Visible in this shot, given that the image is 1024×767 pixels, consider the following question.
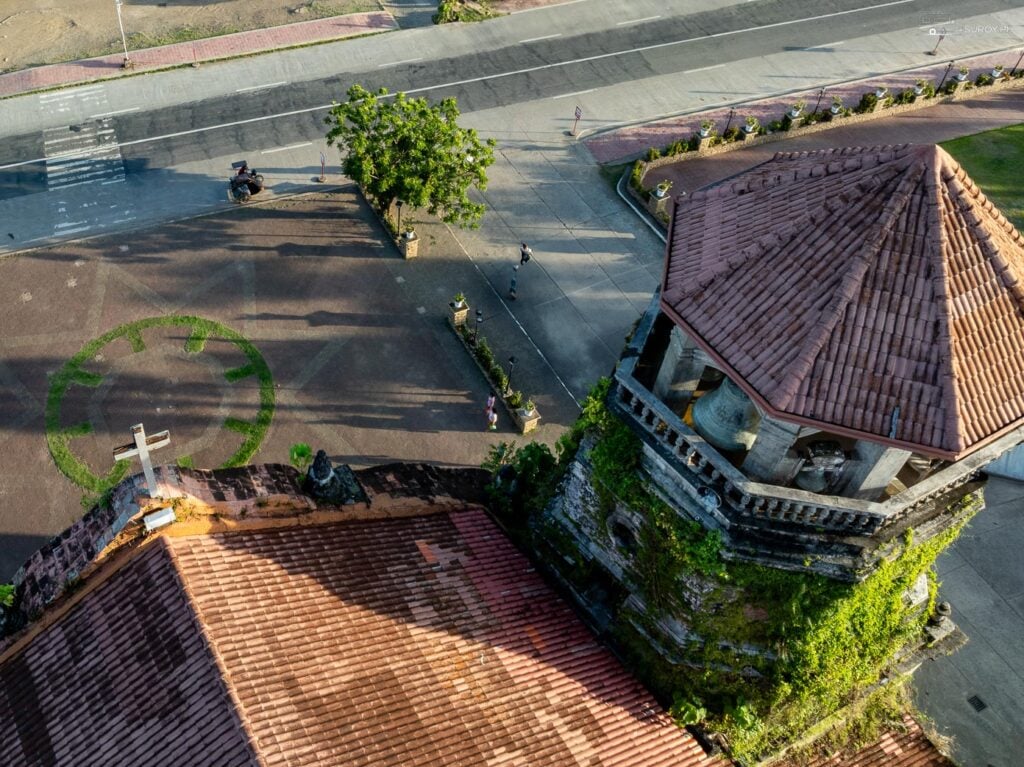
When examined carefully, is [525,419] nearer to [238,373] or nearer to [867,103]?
[238,373]

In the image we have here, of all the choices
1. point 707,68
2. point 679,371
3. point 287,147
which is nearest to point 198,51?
point 287,147

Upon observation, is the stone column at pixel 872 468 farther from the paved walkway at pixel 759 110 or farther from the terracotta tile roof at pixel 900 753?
the paved walkway at pixel 759 110

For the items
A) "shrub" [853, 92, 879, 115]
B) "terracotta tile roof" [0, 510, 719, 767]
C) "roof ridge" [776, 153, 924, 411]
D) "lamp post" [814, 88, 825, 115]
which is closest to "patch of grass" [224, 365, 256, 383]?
"terracotta tile roof" [0, 510, 719, 767]

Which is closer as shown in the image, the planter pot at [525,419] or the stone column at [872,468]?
the stone column at [872,468]

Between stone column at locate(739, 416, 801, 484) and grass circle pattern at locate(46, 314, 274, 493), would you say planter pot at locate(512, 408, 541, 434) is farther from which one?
stone column at locate(739, 416, 801, 484)

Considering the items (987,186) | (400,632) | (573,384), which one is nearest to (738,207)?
→ (400,632)

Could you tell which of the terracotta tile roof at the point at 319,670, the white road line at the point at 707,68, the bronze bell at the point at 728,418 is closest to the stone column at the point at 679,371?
the bronze bell at the point at 728,418
